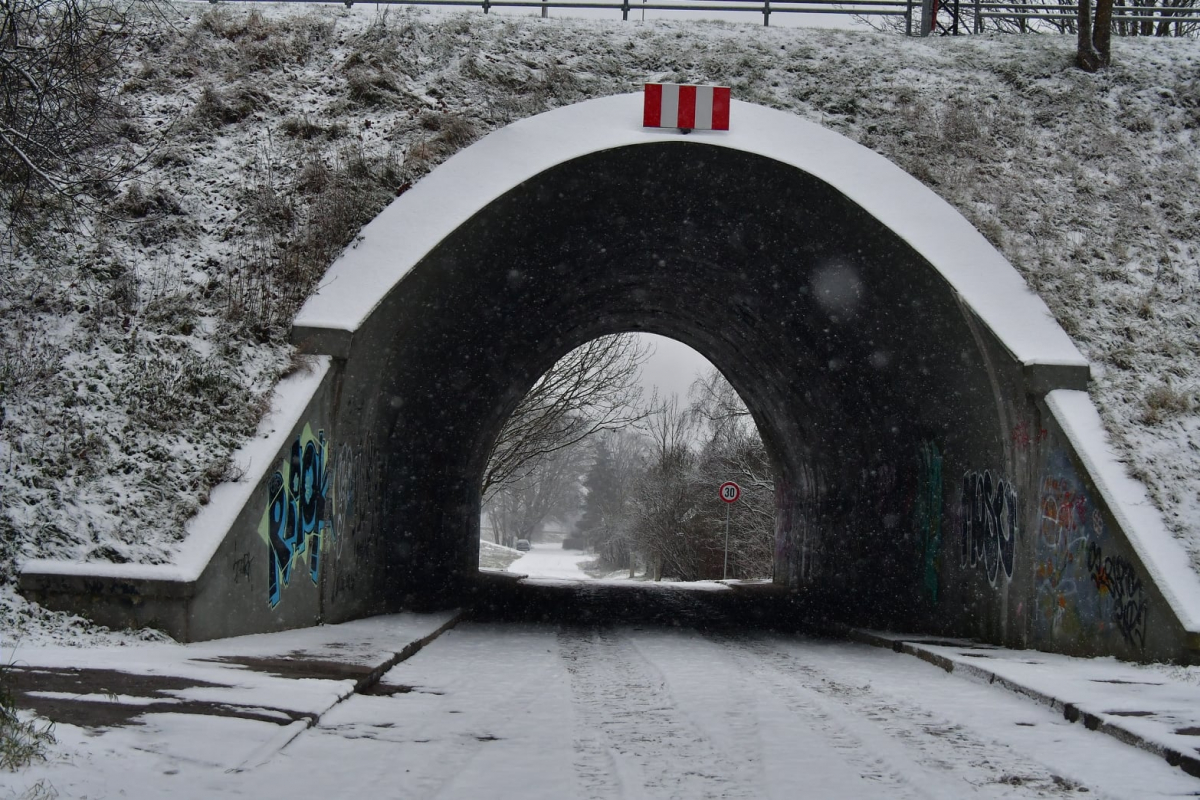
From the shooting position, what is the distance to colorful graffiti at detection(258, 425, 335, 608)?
10.0m

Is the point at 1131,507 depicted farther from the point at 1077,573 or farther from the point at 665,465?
the point at 665,465

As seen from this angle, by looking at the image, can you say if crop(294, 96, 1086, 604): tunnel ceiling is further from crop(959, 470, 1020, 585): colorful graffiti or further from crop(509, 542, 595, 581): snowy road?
crop(509, 542, 595, 581): snowy road

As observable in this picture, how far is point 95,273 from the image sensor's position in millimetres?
11273

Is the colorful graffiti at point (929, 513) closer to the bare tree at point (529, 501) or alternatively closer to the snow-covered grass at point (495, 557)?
the snow-covered grass at point (495, 557)

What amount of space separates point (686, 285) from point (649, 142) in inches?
203

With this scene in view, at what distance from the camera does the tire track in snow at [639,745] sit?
5254 mm

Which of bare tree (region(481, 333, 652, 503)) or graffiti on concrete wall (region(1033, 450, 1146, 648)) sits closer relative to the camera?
graffiti on concrete wall (region(1033, 450, 1146, 648))

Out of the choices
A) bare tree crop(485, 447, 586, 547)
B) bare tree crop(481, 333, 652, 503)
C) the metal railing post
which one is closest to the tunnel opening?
bare tree crop(481, 333, 652, 503)

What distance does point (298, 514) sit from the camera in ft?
34.5

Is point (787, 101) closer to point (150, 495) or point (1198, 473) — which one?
point (1198, 473)

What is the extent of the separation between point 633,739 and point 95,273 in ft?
25.7

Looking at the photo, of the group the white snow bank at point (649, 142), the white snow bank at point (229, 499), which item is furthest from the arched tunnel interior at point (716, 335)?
the white snow bank at point (229, 499)

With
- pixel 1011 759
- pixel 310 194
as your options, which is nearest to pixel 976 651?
pixel 1011 759

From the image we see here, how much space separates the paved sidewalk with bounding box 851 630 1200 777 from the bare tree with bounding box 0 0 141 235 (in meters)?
7.88
